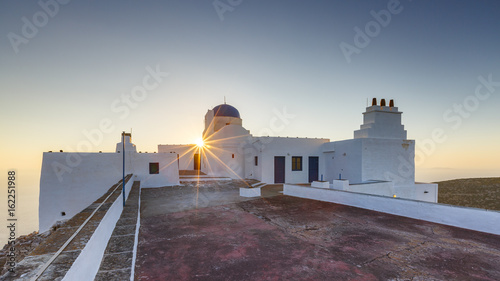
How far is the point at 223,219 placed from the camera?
802 cm

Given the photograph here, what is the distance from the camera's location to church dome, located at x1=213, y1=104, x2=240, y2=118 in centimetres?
2627

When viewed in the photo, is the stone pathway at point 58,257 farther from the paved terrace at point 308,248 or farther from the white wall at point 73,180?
the white wall at point 73,180

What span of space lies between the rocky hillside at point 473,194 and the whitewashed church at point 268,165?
1956 centimetres

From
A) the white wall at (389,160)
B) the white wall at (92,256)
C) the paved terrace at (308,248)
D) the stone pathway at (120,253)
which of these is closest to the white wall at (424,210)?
the paved terrace at (308,248)

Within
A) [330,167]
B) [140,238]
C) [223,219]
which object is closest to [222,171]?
[330,167]

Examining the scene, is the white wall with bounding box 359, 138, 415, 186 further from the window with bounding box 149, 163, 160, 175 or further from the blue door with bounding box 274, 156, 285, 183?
the window with bounding box 149, 163, 160, 175

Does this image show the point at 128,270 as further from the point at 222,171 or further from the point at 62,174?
the point at 222,171

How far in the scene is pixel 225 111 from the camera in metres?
26.5

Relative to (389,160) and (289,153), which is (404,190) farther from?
(289,153)

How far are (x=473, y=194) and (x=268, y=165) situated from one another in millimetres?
35283

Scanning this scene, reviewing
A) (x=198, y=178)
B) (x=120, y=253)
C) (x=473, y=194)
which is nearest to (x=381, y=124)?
(x=198, y=178)

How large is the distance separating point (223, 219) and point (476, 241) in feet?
22.6

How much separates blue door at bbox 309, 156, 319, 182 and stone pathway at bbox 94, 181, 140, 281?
1510cm

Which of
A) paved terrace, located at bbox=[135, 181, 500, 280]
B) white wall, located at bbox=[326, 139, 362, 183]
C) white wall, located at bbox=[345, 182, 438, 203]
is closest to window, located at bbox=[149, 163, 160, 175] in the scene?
paved terrace, located at bbox=[135, 181, 500, 280]
